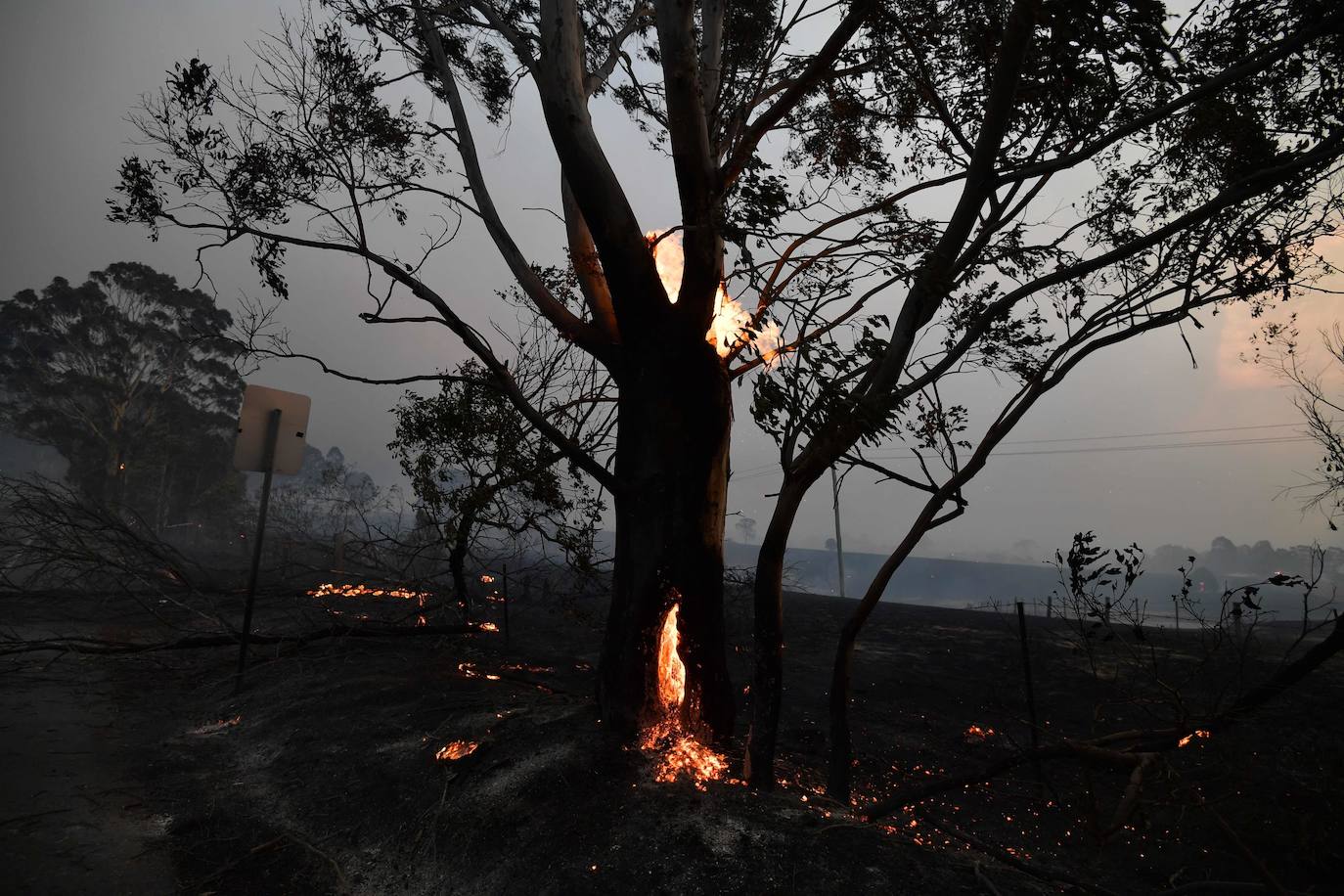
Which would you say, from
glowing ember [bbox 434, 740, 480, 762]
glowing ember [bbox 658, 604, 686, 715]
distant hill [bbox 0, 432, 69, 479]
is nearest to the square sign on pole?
glowing ember [bbox 434, 740, 480, 762]

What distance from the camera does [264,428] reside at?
7.71 metres

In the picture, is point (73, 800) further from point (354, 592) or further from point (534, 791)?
point (354, 592)

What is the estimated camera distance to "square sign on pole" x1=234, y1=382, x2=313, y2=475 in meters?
7.57

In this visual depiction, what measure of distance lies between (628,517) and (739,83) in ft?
20.4

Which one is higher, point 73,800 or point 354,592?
point 354,592

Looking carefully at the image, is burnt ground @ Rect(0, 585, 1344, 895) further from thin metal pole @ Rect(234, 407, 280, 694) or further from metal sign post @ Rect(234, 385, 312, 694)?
metal sign post @ Rect(234, 385, 312, 694)

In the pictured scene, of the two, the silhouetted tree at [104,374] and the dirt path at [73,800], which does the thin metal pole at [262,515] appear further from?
the silhouetted tree at [104,374]

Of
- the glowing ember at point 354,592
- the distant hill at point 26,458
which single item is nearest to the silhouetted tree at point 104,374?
the glowing ember at point 354,592

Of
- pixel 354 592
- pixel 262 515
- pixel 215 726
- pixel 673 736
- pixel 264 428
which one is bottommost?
pixel 215 726

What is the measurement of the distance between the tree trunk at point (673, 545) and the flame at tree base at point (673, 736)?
0.10m

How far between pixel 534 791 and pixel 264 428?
5737 millimetres

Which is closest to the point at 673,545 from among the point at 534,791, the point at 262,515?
the point at 534,791

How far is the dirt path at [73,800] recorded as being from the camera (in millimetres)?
3840

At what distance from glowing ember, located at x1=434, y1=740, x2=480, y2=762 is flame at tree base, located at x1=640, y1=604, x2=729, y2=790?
54.6 inches
